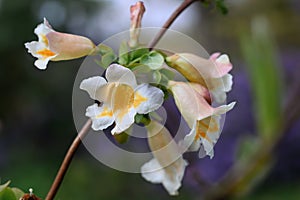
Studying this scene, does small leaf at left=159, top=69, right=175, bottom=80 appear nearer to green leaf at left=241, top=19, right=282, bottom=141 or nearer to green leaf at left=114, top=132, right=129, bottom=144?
green leaf at left=114, top=132, right=129, bottom=144

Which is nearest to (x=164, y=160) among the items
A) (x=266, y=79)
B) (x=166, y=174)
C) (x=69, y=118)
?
(x=166, y=174)

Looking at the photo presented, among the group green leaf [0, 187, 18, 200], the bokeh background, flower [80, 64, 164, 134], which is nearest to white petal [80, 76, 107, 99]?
flower [80, 64, 164, 134]

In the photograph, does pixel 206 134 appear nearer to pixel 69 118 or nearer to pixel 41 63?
pixel 41 63

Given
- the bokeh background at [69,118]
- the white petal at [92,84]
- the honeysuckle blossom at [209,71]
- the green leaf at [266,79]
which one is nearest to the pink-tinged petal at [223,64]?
the honeysuckle blossom at [209,71]

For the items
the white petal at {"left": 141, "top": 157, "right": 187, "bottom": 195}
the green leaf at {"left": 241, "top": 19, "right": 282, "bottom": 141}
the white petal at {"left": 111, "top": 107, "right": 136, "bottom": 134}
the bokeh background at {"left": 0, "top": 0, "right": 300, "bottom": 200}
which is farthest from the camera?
the bokeh background at {"left": 0, "top": 0, "right": 300, "bottom": 200}

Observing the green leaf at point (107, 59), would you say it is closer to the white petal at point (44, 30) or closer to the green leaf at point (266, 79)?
the white petal at point (44, 30)

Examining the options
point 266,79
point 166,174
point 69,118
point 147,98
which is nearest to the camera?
point 147,98

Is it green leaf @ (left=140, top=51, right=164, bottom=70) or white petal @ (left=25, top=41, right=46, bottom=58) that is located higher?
white petal @ (left=25, top=41, right=46, bottom=58)
